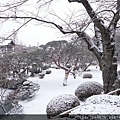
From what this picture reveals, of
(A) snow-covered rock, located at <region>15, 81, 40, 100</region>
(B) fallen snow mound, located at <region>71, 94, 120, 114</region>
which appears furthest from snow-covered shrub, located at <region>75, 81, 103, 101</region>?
(B) fallen snow mound, located at <region>71, 94, 120, 114</region>

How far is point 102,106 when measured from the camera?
3209 mm

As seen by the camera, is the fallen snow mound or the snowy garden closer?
the fallen snow mound

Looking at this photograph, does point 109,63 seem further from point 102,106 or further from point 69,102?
point 102,106

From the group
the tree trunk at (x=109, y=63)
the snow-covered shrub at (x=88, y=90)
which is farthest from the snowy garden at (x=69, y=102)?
the tree trunk at (x=109, y=63)

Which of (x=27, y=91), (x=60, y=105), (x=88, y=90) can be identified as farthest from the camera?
(x=27, y=91)

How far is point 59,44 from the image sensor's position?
1603cm

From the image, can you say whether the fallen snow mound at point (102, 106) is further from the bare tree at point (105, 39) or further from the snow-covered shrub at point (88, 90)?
the snow-covered shrub at point (88, 90)

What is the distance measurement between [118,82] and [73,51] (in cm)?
992

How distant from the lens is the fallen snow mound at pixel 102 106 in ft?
9.89

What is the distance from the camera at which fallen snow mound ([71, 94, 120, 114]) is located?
3015 millimetres

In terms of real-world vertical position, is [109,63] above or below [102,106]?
above

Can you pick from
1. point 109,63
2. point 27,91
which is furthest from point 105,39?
point 27,91

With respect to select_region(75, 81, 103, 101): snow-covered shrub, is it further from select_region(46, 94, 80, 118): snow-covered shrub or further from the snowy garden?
select_region(46, 94, 80, 118): snow-covered shrub

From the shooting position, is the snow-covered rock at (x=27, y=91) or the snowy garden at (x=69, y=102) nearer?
the snowy garden at (x=69, y=102)
